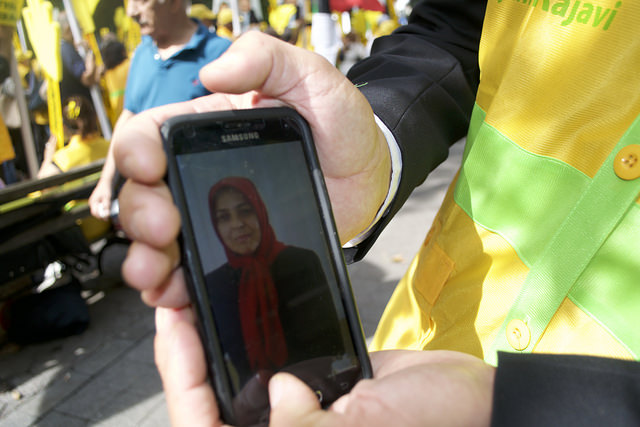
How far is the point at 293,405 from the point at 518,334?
0.44 metres

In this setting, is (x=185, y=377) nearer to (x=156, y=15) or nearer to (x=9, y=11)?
(x=156, y=15)

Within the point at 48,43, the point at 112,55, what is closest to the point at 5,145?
the point at 48,43

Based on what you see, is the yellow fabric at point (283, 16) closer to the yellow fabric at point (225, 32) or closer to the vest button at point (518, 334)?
the yellow fabric at point (225, 32)

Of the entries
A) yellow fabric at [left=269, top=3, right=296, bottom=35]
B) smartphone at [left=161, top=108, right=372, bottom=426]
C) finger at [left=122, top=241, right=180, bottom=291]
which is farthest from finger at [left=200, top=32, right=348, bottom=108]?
yellow fabric at [left=269, top=3, right=296, bottom=35]

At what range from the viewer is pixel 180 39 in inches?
115

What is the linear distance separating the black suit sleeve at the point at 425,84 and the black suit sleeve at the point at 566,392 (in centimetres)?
61

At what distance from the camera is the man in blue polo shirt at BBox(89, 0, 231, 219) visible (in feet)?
9.20

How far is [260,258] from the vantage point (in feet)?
3.14

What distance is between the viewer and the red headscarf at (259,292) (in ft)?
2.98

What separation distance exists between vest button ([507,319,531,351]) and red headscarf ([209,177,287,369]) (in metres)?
0.44

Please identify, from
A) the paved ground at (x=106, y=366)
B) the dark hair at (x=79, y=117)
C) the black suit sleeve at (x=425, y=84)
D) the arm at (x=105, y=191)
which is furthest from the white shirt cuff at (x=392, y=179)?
the dark hair at (x=79, y=117)

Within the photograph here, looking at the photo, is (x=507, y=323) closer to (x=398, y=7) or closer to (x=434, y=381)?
(x=434, y=381)

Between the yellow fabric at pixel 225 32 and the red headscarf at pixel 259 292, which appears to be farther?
the yellow fabric at pixel 225 32

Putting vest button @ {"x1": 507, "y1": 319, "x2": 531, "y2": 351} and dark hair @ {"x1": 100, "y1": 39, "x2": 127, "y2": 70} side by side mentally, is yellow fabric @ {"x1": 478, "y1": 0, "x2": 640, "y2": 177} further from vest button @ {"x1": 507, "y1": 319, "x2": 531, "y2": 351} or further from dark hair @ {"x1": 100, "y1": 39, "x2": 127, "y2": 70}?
dark hair @ {"x1": 100, "y1": 39, "x2": 127, "y2": 70}
